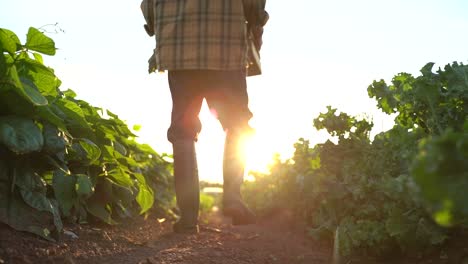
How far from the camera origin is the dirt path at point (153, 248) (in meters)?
2.35

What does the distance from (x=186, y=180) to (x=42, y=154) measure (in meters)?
1.18

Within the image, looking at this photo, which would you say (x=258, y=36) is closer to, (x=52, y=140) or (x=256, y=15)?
(x=256, y=15)

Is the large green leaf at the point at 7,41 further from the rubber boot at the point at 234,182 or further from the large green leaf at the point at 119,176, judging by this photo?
the rubber boot at the point at 234,182

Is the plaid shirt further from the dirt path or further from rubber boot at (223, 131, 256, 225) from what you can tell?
the dirt path

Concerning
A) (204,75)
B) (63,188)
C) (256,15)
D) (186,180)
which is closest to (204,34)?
(204,75)

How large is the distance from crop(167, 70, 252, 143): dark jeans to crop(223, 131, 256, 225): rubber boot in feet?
0.37

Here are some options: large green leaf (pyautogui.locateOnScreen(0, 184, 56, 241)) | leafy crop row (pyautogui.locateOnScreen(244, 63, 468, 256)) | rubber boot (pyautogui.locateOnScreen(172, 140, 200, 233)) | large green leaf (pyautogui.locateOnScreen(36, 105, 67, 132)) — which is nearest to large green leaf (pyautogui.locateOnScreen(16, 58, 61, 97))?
large green leaf (pyautogui.locateOnScreen(36, 105, 67, 132))

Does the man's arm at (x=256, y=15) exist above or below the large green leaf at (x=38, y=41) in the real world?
above

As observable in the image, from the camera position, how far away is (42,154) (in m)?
2.62

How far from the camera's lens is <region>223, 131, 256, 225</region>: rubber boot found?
350cm

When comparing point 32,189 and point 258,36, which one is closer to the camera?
point 32,189

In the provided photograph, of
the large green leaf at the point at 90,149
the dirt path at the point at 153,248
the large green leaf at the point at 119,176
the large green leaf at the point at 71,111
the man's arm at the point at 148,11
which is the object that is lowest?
the dirt path at the point at 153,248

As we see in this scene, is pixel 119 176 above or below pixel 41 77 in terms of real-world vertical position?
below

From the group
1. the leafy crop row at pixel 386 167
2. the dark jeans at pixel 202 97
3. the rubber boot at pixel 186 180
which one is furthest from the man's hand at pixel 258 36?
the rubber boot at pixel 186 180
